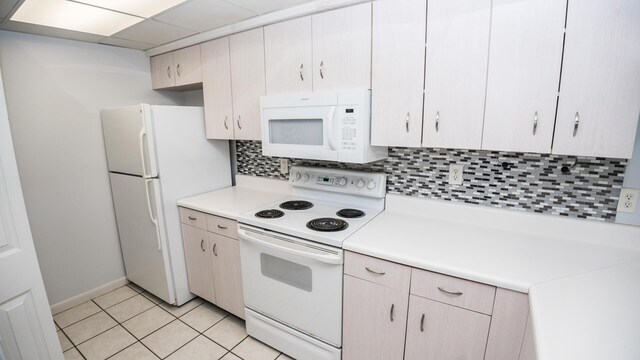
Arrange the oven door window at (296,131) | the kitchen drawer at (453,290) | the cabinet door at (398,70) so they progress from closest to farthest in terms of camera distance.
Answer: the kitchen drawer at (453,290) < the cabinet door at (398,70) < the oven door window at (296,131)

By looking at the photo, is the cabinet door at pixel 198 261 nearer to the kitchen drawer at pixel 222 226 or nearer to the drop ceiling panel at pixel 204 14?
the kitchen drawer at pixel 222 226

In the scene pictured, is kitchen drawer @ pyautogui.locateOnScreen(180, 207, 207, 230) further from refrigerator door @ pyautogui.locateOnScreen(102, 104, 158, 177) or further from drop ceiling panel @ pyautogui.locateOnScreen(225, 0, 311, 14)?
drop ceiling panel @ pyautogui.locateOnScreen(225, 0, 311, 14)

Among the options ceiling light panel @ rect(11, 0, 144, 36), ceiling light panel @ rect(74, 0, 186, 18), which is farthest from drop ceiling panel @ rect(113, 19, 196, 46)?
ceiling light panel @ rect(74, 0, 186, 18)

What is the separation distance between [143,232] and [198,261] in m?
0.53

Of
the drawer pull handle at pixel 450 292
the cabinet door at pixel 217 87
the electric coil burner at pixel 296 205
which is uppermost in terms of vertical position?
the cabinet door at pixel 217 87

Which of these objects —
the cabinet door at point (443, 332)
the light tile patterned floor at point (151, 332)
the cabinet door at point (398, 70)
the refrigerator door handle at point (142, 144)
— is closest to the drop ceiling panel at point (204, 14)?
the refrigerator door handle at point (142, 144)

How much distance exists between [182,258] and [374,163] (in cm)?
171

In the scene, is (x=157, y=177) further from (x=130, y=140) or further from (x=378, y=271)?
(x=378, y=271)

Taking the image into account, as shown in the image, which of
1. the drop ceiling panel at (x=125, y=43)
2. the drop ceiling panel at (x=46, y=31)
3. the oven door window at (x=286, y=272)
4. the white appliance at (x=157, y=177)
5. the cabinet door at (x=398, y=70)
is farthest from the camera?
the drop ceiling panel at (x=125, y=43)

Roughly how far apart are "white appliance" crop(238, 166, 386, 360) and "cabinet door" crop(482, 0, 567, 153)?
0.78 meters

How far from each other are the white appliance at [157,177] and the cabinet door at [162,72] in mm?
511

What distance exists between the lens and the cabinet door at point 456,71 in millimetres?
1333

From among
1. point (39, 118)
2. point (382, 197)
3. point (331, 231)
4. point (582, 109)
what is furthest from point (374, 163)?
point (39, 118)

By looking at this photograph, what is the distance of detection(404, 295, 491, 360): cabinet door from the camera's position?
48.8 inches
